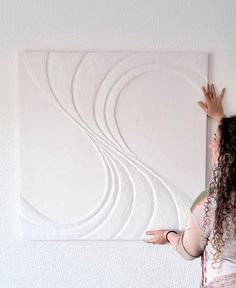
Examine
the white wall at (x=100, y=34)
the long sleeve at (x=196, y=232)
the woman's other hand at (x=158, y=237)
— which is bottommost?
the woman's other hand at (x=158, y=237)

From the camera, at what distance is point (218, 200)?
120 centimetres

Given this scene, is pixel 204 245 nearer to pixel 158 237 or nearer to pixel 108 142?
pixel 158 237

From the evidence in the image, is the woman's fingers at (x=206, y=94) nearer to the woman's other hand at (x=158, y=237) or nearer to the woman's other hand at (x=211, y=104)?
the woman's other hand at (x=211, y=104)

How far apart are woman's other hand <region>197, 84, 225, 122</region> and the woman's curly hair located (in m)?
0.40

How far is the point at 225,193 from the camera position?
1.20 m

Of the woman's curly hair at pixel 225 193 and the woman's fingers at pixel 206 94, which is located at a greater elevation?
the woman's fingers at pixel 206 94

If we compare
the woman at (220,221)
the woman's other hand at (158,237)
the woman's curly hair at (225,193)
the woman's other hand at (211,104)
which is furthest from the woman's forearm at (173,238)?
the woman's other hand at (211,104)

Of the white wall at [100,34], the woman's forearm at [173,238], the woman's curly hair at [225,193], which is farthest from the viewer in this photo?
the white wall at [100,34]

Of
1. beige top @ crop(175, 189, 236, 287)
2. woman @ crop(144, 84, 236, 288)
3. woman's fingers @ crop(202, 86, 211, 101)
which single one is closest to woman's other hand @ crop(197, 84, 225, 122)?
woman's fingers @ crop(202, 86, 211, 101)

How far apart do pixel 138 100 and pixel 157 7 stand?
15.8 inches

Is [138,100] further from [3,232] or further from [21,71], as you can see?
[3,232]

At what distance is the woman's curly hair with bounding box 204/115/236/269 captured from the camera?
1178 millimetres

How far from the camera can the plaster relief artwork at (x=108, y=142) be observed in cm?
160

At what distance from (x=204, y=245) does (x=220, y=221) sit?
5.8 inches
